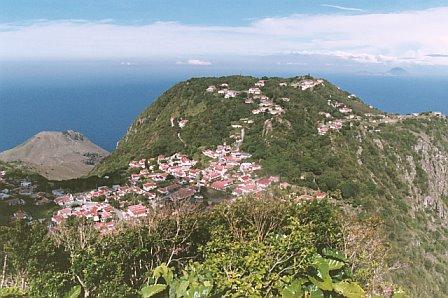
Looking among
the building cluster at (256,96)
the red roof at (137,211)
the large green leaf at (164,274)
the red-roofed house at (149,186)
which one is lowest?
the red-roofed house at (149,186)

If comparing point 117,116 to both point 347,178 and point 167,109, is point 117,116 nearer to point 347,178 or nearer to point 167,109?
point 167,109

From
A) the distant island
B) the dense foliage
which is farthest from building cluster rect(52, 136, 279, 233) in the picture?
the dense foliage

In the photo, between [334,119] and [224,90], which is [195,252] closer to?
[334,119]

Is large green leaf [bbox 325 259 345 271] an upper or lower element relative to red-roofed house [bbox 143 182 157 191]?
upper

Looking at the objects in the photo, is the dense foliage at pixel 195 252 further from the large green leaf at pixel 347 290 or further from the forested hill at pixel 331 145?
the forested hill at pixel 331 145

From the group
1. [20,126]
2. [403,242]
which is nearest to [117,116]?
[20,126]

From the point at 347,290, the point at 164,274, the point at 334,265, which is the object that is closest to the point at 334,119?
the point at 334,265

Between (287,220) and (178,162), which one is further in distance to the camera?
(178,162)

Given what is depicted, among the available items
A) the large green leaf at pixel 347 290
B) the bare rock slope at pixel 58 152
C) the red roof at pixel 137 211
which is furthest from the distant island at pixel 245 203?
the bare rock slope at pixel 58 152

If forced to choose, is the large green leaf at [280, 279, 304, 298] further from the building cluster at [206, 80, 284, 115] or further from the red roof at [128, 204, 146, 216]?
the building cluster at [206, 80, 284, 115]
